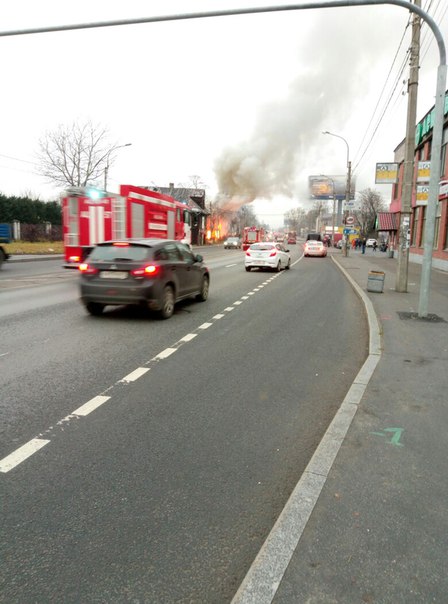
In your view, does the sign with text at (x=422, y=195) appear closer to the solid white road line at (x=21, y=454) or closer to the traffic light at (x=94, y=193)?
the traffic light at (x=94, y=193)

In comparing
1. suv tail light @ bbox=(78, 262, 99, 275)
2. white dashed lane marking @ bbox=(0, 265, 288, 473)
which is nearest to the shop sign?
suv tail light @ bbox=(78, 262, 99, 275)

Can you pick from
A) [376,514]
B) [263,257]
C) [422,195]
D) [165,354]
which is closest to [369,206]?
[263,257]

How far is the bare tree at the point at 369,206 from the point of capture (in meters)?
88.9

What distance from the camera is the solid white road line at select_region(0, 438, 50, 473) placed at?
3.19m

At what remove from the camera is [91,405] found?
432cm

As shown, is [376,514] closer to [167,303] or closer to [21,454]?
[21,454]

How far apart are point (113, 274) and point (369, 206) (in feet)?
296

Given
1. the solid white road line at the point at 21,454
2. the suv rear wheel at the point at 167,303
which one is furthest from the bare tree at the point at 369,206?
the solid white road line at the point at 21,454

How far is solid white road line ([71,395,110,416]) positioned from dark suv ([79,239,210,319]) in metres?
4.01

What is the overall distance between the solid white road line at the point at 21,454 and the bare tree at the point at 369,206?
89.5 metres

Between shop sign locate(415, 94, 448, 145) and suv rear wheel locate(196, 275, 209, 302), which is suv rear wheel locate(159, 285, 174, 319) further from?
shop sign locate(415, 94, 448, 145)

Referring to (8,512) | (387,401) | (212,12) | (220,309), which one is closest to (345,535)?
(8,512)

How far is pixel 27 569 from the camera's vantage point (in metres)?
2.21

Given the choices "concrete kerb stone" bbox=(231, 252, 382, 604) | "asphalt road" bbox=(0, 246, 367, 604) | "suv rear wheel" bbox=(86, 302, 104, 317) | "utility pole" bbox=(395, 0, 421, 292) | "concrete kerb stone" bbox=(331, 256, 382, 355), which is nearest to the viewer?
"concrete kerb stone" bbox=(231, 252, 382, 604)
